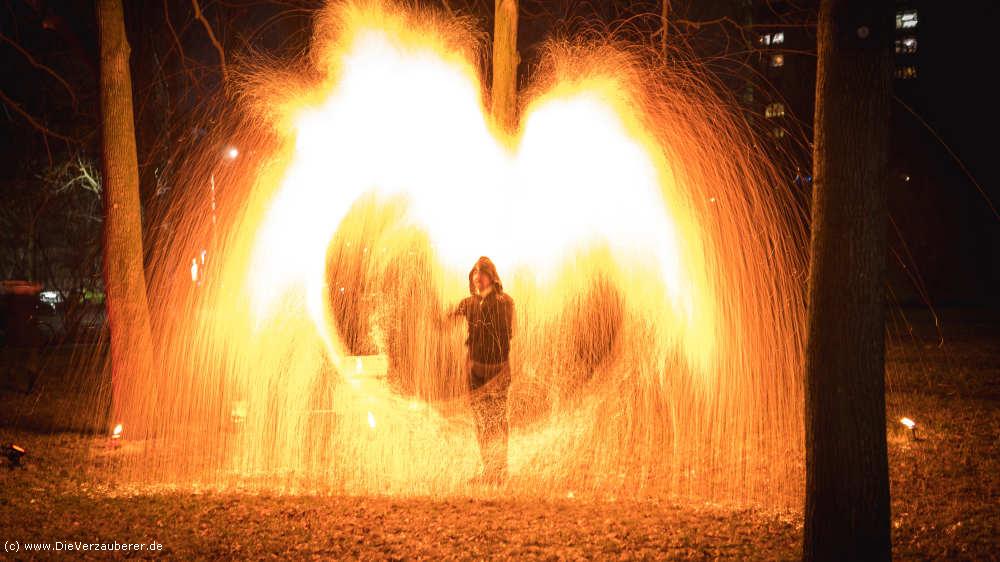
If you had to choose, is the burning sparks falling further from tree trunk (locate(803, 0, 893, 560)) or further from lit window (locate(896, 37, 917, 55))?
tree trunk (locate(803, 0, 893, 560))

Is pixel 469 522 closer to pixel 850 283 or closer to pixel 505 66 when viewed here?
pixel 850 283

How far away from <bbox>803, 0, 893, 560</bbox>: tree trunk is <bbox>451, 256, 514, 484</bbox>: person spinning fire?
9.71ft

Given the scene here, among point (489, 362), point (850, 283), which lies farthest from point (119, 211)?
point (850, 283)

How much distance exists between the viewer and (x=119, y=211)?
9406 millimetres

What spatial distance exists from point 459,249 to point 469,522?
4466mm

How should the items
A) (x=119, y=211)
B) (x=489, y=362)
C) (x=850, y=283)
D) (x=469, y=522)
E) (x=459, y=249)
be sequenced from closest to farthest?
(x=850, y=283) → (x=469, y=522) → (x=489, y=362) → (x=119, y=211) → (x=459, y=249)

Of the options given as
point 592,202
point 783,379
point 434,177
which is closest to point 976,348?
point 783,379

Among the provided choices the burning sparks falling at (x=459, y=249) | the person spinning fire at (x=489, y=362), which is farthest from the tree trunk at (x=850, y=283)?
the burning sparks falling at (x=459, y=249)

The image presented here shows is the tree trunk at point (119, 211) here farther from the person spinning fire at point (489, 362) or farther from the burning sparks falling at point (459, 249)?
the person spinning fire at point (489, 362)

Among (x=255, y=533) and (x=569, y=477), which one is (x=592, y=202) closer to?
(x=569, y=477)

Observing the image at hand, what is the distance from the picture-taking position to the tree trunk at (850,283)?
4641 mm

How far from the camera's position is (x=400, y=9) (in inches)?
377

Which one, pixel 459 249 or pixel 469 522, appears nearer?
pixel 469 522

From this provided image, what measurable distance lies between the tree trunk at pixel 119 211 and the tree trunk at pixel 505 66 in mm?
4275
